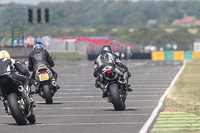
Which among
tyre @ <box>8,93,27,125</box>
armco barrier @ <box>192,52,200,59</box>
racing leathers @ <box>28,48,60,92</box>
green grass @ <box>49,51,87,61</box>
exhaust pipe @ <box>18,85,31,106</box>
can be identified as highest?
racing leathers @ <box>28,48,60,92</box>

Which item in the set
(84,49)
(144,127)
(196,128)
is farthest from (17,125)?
(84,49)

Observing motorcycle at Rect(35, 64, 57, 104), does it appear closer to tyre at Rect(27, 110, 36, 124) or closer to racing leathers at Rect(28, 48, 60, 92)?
racing leathers at Rect(28, 48, 60, 92)

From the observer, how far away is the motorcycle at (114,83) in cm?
1524

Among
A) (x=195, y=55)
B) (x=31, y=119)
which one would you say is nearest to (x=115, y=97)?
(x=31, y=119)

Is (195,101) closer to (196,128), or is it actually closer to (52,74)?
(52,74)

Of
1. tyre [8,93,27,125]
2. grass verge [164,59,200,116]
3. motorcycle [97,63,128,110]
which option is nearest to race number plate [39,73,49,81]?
motorcycle [97,63,128,110]

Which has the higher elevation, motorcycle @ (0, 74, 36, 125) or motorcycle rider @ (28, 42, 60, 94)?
motorcycle rider @ (28, 42, 60, 94)

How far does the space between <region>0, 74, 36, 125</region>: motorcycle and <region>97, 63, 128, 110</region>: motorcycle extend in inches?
118

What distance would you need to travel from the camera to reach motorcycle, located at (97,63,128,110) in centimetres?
1524

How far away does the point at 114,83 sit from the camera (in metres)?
15.4

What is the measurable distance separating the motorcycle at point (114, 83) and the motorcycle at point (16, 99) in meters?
3.00

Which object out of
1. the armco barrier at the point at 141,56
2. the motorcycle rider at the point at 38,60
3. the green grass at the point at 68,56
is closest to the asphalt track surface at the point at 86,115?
the motorcycle rider at the point at 38,60

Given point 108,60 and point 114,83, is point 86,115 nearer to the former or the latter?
point 114,83

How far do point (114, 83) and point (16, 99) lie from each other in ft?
12.0
